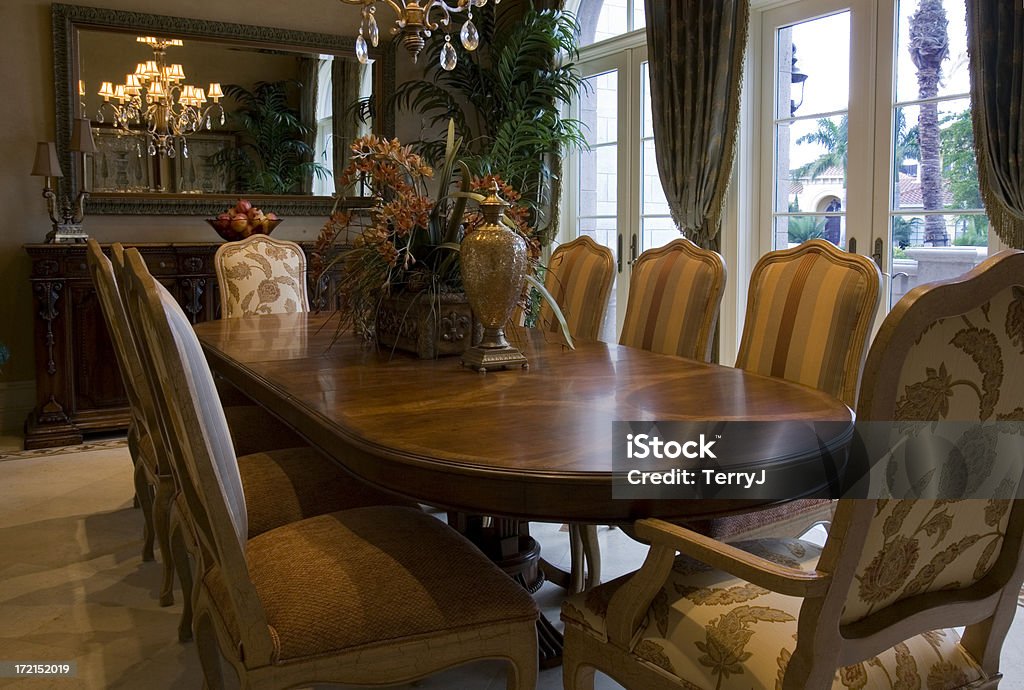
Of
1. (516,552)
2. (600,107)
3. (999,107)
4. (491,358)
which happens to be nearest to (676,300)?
(491,358)

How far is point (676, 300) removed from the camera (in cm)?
285

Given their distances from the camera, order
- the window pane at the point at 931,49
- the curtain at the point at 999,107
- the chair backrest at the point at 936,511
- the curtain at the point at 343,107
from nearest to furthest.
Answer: the chair backrest at the point at 936,511 < the curtain at the point at 999,107 < the window pane at the point at 931,49 < the curtain at the point at 343,107

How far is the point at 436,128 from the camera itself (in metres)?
6.09

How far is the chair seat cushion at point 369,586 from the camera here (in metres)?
1.44

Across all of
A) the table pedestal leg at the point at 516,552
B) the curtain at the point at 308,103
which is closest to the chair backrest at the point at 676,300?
the table pedestal leg at the point at 516,552

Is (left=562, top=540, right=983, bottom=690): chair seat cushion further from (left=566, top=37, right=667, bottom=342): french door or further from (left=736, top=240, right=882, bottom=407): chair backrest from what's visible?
(left=566, top=37, right=667, bottom=342): french door

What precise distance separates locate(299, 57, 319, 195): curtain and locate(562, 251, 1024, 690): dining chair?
455 cm

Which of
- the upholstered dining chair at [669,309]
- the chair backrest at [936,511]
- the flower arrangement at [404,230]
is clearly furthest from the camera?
the upholstered dining chair at [669,309]

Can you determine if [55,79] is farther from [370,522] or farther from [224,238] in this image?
[370,522]

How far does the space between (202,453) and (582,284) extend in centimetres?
203

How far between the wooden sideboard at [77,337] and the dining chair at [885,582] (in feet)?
10.8

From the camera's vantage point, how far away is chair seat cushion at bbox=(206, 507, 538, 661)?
1442 mm

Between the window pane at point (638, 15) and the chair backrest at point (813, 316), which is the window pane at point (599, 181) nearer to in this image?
the window pane at point (638, 15)

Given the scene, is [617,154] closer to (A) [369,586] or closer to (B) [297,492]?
(B) [297,492]
